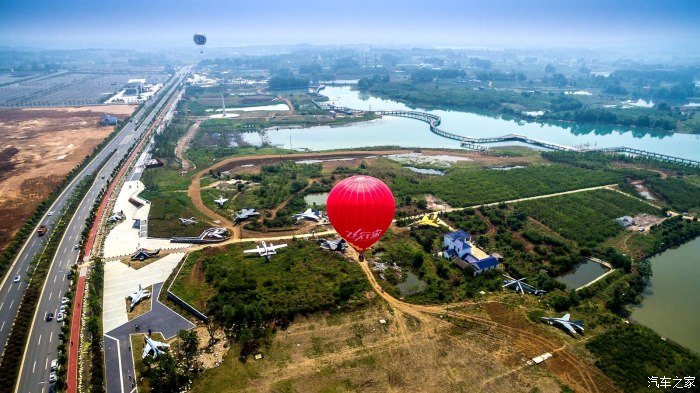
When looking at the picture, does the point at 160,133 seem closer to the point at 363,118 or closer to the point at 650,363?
the point at 363,118

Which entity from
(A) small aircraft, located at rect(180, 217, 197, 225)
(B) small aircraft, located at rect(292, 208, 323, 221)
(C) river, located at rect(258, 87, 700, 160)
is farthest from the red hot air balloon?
(C) river, located at rect(258, 87, 700, 160)

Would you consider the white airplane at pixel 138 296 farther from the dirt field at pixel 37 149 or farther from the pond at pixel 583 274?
the pond at pixel 583 274

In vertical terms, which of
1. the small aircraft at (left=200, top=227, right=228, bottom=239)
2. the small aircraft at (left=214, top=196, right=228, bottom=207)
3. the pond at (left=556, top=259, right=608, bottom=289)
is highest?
the small aircraft at (left=214, top=196, right=228, bottom=207)

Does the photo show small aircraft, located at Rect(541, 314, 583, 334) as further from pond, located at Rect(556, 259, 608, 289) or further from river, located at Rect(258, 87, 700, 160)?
river, located at Rect(258, 87, 700, 160)

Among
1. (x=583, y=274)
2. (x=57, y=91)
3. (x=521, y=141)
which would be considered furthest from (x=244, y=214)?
(x=57, y=91)

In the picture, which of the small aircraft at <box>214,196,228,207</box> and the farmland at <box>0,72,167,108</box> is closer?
the small aircraft at <box>214,196,228,207</box>
